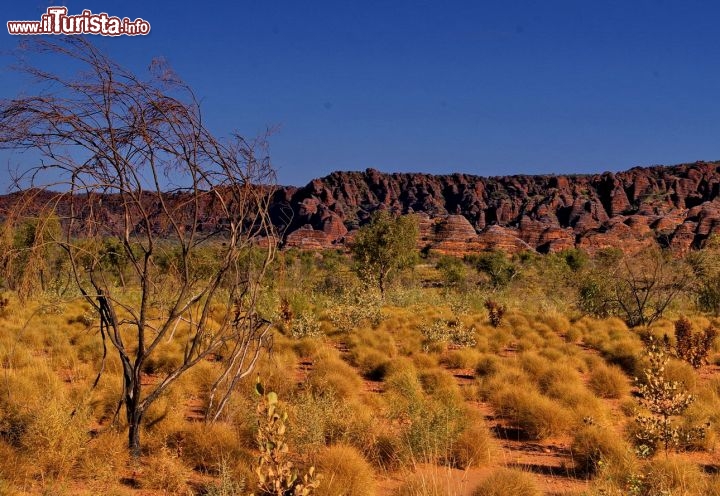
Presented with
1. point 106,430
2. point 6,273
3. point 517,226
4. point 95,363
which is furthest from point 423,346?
point 517,226

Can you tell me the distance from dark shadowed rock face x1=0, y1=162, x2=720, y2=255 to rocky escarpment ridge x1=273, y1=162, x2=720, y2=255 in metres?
0.29

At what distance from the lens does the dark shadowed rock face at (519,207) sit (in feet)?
388

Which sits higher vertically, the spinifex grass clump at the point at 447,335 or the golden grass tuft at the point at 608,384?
the spinifex grass clump at the point at 447,335

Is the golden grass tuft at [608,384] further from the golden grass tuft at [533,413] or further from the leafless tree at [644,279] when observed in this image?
the leafless tree at [644,279]

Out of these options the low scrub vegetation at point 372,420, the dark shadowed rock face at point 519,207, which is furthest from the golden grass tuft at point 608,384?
the dark shadowed rock face at point 519,207

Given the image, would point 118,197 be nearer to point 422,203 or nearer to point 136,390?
point 136,390

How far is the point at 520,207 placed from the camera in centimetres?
15812

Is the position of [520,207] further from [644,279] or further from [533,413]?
[533,413]

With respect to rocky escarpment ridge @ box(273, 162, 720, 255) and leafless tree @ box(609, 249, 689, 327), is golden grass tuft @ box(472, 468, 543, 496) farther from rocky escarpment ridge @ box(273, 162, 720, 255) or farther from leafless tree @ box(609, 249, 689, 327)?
rocky escarpment ridge @ box(273, 162, 720, 255)

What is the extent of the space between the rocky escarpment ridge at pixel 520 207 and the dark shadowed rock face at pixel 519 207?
0.95 feet

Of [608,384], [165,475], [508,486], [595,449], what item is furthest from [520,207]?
[165,475]

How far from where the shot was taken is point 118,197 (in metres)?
6.14

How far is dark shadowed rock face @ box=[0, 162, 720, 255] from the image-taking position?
118 metres

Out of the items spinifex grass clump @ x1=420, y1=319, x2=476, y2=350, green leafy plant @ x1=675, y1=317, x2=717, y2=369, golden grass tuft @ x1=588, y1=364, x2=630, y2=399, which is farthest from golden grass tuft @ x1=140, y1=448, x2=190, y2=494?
green leafy plant @ x1=675, y1=317, x2=717, y2=369
